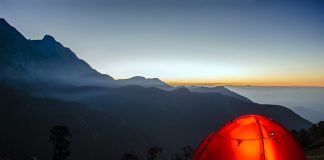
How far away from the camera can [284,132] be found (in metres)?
16.2

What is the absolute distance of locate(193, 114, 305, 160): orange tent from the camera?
1540 cm

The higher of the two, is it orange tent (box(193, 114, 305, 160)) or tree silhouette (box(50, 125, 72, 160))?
orange tent (box(193, 114, 305, 160))

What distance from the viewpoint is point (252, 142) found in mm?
15484

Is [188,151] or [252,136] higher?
[252,136]

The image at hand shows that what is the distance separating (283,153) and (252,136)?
1766 millimetres

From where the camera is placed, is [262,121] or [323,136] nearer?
[262,121]

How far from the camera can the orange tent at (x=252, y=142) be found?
15.4 meters

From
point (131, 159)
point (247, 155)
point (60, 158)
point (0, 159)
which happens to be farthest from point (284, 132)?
point (0, 159)

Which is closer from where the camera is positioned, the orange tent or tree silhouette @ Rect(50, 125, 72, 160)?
the orange tent

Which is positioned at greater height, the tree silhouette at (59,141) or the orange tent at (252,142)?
the orange tent at (252,142)

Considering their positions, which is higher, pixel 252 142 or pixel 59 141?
pixel 252 142

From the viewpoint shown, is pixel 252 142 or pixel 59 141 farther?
pixel 59 141

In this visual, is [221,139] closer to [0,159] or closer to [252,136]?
[252,136]

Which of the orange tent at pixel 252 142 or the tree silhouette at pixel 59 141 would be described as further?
the tree silhouette at pixel 59 141
